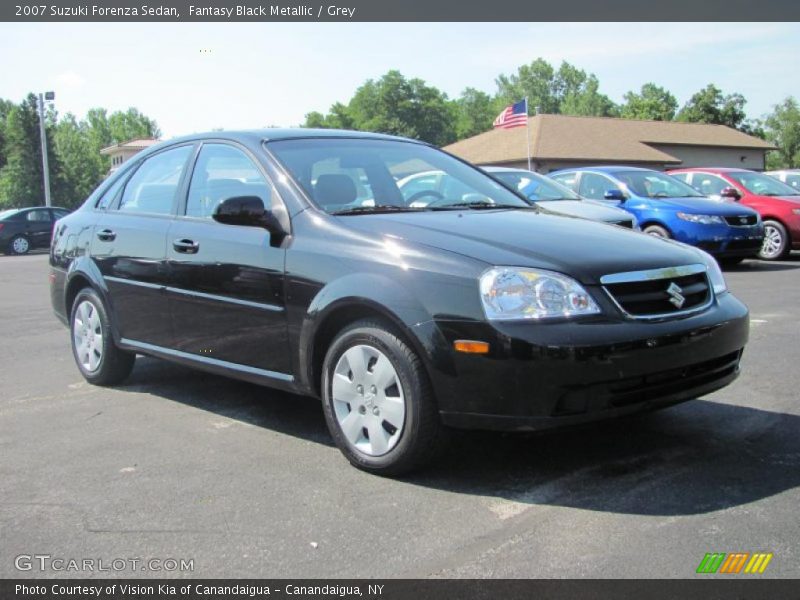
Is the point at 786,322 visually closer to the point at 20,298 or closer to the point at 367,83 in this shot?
the point at 20,298

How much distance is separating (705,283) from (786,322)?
400cm

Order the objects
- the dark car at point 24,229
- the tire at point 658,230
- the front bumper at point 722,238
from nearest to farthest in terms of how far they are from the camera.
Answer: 1. the front bumper at point 722,238
2. the tire at point 658,230
3. the dark car at point 24,229

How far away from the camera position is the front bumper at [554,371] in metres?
3.47

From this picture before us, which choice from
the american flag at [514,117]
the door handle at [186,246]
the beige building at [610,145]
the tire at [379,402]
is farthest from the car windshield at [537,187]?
the beige building at [610,145]

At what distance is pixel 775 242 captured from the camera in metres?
13.6

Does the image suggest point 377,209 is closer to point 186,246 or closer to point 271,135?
point 271,135

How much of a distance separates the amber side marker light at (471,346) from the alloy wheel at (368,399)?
356mm

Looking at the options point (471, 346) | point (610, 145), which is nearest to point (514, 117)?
point (471, 346)

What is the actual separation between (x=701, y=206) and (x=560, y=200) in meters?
2.52

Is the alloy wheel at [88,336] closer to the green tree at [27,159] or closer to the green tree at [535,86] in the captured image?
the green tree at [27,159]

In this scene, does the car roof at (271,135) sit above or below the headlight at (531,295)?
above

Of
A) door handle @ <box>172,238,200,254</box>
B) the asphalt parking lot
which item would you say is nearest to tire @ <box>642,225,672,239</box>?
the asphalt parking lot

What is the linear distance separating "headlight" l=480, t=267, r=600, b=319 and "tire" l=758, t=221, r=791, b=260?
36.3 ft
